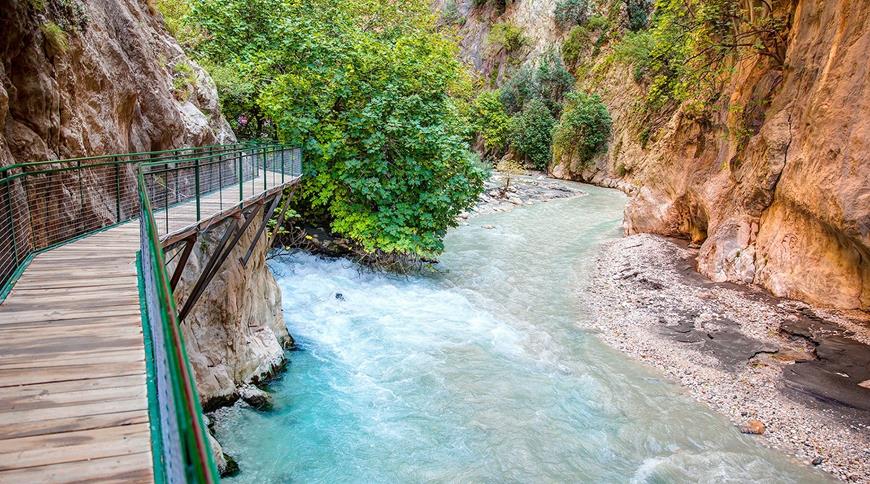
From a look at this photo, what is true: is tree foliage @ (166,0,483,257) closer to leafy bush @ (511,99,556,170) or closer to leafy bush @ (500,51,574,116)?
leafy bush @ (511,99,556,170)

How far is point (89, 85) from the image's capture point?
8.16 meters

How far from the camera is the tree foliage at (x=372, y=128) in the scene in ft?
48.9

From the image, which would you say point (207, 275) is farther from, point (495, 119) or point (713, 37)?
point (495, 119)

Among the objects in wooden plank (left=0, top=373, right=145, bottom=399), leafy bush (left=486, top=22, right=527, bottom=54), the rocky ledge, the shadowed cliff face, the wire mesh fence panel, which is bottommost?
the rocky ledge

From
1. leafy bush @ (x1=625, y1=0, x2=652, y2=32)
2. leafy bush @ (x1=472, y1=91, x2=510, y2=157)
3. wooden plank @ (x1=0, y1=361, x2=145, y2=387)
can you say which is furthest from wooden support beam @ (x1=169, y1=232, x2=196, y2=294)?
leafy bush @ (x1=625, y1=0, x2=652, y2=32)

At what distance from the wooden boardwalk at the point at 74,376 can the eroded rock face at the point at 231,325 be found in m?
2.80

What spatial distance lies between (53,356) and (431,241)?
11748 millimetres

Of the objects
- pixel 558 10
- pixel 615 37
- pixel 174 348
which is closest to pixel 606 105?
pixel 615 37

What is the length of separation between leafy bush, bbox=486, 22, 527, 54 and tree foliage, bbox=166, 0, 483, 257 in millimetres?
44208

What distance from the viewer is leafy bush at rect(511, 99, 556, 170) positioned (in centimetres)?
4844

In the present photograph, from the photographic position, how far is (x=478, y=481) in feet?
23.8

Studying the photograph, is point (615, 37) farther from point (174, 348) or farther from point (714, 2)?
point (174, 348)

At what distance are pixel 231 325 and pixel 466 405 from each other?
14.7ft

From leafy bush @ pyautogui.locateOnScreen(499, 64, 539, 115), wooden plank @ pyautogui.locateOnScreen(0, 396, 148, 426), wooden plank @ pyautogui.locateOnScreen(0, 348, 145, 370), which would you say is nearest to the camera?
wooden plank @ pyautogui.locateOnScreen(0, 396, 148, 426)
